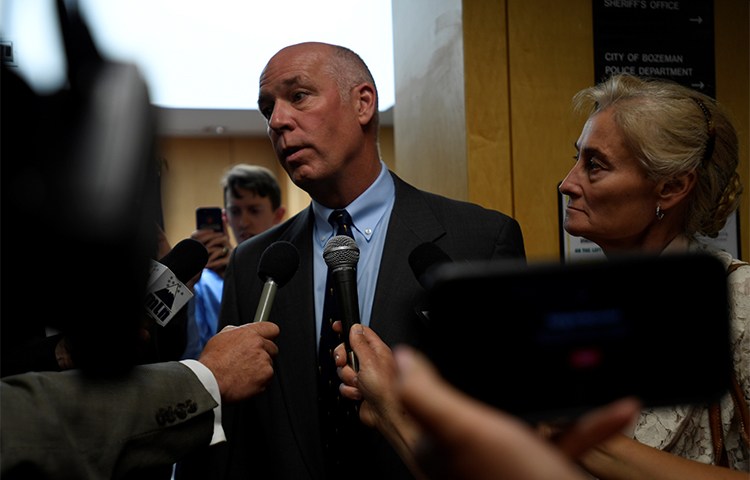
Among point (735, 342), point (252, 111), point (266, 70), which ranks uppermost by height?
point (252, 111)

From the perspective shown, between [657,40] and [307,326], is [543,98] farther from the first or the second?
[307,326]

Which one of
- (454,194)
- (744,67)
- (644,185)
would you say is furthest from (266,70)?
(744,67)

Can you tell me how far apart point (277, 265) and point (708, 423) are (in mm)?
838

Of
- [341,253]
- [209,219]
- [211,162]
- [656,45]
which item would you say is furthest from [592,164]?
[211,162]

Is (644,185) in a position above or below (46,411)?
above

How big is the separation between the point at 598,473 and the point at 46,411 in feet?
2.61

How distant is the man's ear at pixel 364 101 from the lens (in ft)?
5.70

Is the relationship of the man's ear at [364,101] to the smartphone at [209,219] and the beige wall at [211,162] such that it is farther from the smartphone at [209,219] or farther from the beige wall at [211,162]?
the beige wall at [211,162]

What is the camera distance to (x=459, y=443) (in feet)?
1.38

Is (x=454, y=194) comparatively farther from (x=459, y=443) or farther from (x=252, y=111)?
(x=252, y=111)

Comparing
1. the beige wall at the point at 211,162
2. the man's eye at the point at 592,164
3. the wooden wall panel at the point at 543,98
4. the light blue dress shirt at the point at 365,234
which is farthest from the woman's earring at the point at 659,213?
the beige wall at the point at 211,162

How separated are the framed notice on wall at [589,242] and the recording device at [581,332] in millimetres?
1552

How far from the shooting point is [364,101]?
1758 mm

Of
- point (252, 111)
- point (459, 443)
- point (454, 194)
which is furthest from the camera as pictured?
point (252, 111)
